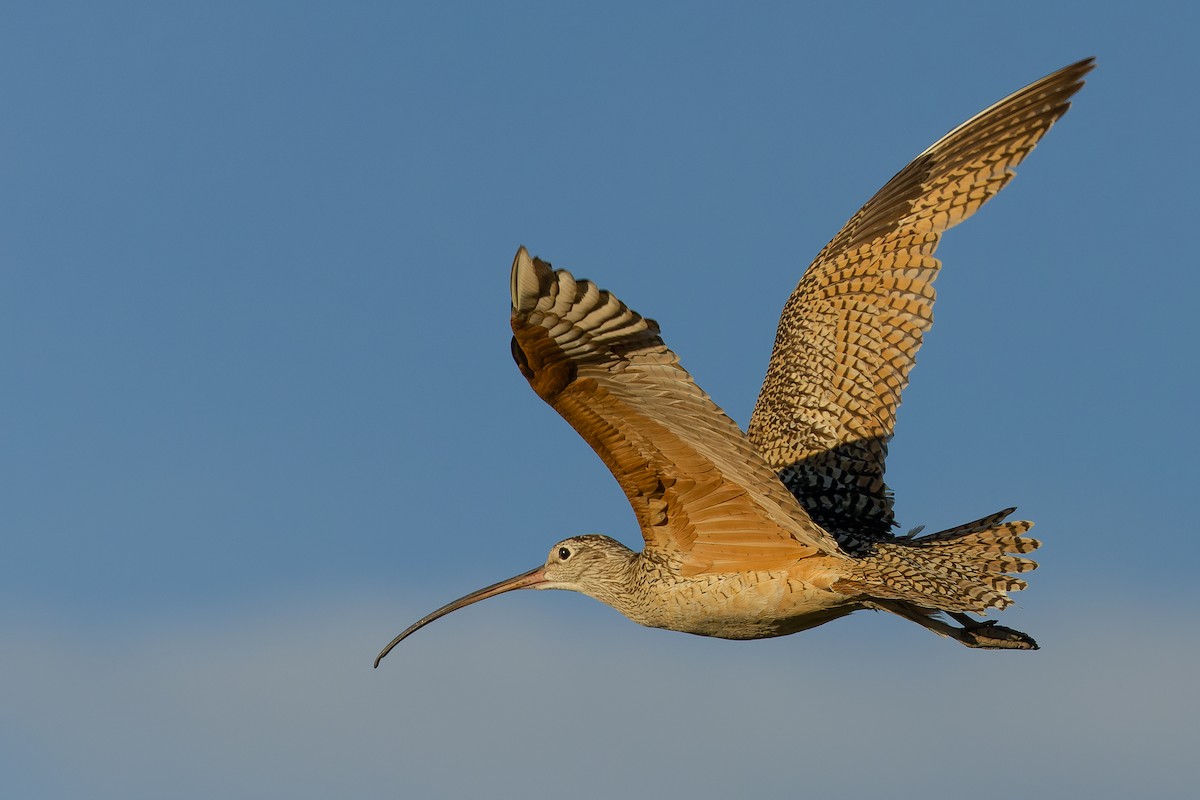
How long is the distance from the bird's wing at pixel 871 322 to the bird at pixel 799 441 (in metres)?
0.01

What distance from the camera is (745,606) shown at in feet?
38.0

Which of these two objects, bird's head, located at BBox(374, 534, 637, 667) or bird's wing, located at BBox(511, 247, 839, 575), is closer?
bird's wing, located at BBox(511, 247, 839, 575)

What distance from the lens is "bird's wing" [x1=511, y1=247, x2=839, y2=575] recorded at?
8.89 m

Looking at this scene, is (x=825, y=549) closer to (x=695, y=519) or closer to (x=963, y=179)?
(x=695, y=519)

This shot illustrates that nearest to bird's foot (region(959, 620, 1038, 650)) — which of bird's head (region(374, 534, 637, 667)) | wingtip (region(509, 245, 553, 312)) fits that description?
bird's head (region(374, 534, 637, 667))

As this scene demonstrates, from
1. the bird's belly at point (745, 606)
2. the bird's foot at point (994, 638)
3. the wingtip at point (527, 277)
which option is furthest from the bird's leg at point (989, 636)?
the wingtip at point (527, 277)

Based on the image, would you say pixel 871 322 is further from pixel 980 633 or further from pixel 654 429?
pixel 654 429

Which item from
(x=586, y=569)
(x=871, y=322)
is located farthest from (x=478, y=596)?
(x=871, y=322)

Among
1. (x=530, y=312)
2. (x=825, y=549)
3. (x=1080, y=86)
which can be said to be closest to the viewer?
(x=530, y=312)

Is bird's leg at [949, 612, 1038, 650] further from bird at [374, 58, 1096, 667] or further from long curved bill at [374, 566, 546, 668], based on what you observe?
long curved bill at [374, 566, 546, 668]

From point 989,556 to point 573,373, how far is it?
151 inches

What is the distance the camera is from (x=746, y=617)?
11664mm

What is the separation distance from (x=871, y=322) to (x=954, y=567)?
3082 millimetres

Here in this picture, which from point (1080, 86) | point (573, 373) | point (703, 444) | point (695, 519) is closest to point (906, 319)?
point (1080, 86)
